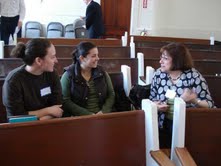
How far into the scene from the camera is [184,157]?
1382mm

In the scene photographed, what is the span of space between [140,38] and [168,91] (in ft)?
9.25

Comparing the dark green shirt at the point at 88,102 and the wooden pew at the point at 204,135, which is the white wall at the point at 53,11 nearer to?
the dark green shirt at the point at 88,102

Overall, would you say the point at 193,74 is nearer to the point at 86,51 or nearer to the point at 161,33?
the point at 86,51

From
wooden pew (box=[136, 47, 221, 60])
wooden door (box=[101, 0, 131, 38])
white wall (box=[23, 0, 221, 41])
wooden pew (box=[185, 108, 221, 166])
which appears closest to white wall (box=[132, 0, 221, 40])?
white wall (box=[23, 0, 221, 41])

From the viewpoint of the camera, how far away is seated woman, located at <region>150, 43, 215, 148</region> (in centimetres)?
208

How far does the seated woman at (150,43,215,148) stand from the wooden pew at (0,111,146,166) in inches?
24.2

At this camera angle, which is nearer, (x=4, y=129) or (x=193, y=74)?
(x=4, y=129)

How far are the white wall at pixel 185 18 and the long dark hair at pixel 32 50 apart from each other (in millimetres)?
4534

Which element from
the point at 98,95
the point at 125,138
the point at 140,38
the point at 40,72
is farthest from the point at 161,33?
the point at 125,138

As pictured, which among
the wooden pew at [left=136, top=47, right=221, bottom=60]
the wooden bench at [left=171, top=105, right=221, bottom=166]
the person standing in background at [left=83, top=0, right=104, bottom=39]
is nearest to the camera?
the wooden bench at [left=171, top=105, right=221, bottom=166]

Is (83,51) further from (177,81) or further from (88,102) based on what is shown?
(177,81)

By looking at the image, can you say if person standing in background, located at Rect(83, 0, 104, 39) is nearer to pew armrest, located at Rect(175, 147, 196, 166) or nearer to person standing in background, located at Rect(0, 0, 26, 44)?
person standing in background, located at Rect(0, 0, 26, 44)

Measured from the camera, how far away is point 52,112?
1993 millimetres

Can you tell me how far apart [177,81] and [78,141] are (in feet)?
3.47
